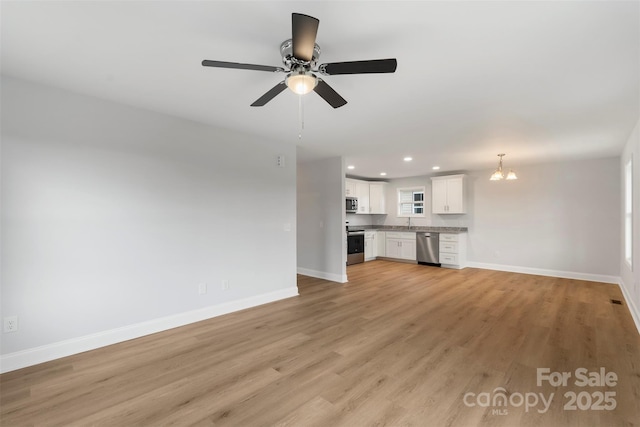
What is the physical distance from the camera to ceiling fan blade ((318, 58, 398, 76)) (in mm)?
1657

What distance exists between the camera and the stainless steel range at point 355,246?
24.4 ft

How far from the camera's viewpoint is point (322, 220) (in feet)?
19.2

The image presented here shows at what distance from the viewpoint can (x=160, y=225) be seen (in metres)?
3.25

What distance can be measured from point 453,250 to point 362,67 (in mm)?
6430

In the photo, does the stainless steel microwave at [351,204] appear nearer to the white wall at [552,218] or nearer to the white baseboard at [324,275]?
the white baseboard at [324,275]

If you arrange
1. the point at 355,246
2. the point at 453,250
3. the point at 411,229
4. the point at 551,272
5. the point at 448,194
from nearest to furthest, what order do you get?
the point at 551,272
the point at 453,250
the point at 448,194
the point at 355,246
the point at 411,229

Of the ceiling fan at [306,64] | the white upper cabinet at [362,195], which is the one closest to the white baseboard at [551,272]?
the white upper cabinet at [362,195]

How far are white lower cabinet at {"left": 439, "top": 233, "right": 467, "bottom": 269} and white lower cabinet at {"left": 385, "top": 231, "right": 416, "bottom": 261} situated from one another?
78 cm

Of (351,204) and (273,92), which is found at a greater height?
(273,92)

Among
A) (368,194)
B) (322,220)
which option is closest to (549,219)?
(368,194)

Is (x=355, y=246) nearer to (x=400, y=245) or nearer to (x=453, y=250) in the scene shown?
(x=400, y=245)

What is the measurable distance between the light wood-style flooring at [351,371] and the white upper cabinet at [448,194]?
138 inches

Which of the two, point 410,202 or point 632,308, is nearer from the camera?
point 632,308

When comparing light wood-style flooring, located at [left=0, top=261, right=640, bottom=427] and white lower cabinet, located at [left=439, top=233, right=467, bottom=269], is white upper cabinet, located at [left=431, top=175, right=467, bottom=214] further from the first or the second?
light wood-style flooring, located at [left=0, top=261, right=640, bottom=427]
